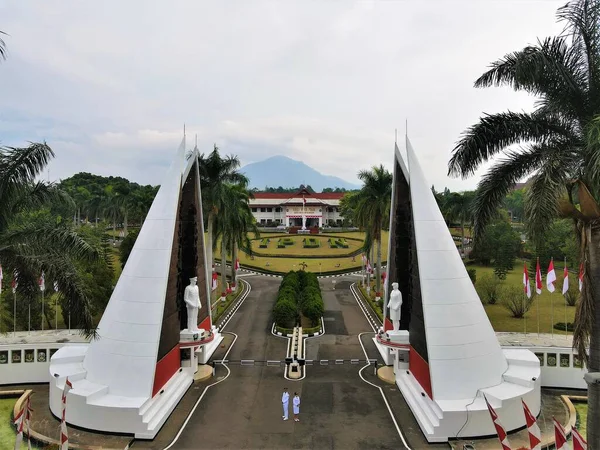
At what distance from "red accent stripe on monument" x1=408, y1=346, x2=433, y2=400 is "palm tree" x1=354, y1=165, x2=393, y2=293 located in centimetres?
1518

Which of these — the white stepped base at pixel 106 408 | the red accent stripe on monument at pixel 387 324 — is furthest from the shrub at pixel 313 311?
the white stepped base at pixel 106 408

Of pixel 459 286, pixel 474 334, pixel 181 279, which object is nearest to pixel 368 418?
pixel 474 334

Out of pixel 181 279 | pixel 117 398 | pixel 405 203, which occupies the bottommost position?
pixel 117 398

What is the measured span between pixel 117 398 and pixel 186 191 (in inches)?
374

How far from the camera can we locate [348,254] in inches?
2185

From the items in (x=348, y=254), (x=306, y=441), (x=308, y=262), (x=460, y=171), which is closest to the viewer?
(x=460, y=171)

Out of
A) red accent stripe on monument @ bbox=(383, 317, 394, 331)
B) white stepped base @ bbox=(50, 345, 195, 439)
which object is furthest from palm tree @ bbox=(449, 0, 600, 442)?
white stepped base @ bbox=(50, 345, 195, 439)

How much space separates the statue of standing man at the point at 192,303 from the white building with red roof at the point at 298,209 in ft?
206

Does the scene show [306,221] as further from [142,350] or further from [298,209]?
[142,350]

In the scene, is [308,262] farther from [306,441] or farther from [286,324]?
[306,441]

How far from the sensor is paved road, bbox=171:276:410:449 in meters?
12.8

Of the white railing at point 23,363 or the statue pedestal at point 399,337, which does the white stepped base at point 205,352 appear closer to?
the white railing at point 23,363

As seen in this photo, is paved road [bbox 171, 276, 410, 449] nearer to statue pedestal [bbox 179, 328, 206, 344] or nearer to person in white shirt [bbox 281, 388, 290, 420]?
person in white shirt [bbox 281, 388, 290, 420]

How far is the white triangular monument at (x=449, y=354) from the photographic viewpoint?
41.9ft
